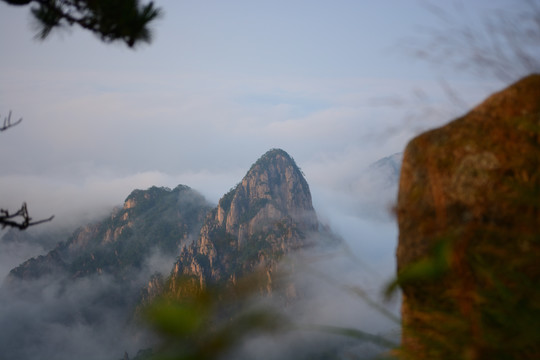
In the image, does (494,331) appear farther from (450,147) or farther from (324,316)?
(324,316)

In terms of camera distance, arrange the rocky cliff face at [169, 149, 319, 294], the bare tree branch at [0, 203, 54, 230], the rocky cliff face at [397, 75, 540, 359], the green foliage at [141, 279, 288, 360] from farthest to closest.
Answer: the rocky cliff face at [169, 149, 319, 294] < the bare tree branch at [0, 203, 54, 230] < the rocky cliff face at [397, 75, 540, 359] < the green foliage at [141, 279, 288, 360]

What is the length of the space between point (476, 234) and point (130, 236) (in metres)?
186

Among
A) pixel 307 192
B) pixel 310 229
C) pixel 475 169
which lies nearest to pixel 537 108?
pixel 475 169

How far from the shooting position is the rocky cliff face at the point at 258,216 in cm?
11488

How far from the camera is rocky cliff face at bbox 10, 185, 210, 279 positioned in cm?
17062

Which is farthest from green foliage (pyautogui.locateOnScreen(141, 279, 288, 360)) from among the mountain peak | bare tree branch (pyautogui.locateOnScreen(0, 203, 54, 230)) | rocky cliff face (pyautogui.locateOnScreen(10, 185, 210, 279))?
rocky cliff face (pyautogui.locateOnScreen(10, 185, 210, 279))

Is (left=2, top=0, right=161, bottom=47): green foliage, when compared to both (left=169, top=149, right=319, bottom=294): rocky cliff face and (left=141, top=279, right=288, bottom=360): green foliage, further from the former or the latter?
(left=169, top=149, right=319, bottom=294): rocky cliff face

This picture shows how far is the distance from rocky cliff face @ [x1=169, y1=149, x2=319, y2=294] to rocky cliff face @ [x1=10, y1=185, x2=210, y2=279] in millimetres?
47701

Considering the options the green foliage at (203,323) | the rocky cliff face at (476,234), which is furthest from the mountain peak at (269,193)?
the green foliage at (203,323)

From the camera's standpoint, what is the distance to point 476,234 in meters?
2.05

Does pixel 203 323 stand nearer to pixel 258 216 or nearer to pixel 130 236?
pixel 258 216

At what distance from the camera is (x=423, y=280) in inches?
87.3

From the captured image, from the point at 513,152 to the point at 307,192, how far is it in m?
136

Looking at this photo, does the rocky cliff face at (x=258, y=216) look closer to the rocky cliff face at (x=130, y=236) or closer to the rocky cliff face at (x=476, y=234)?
the rocky cliff face at (x=130, y=236)
